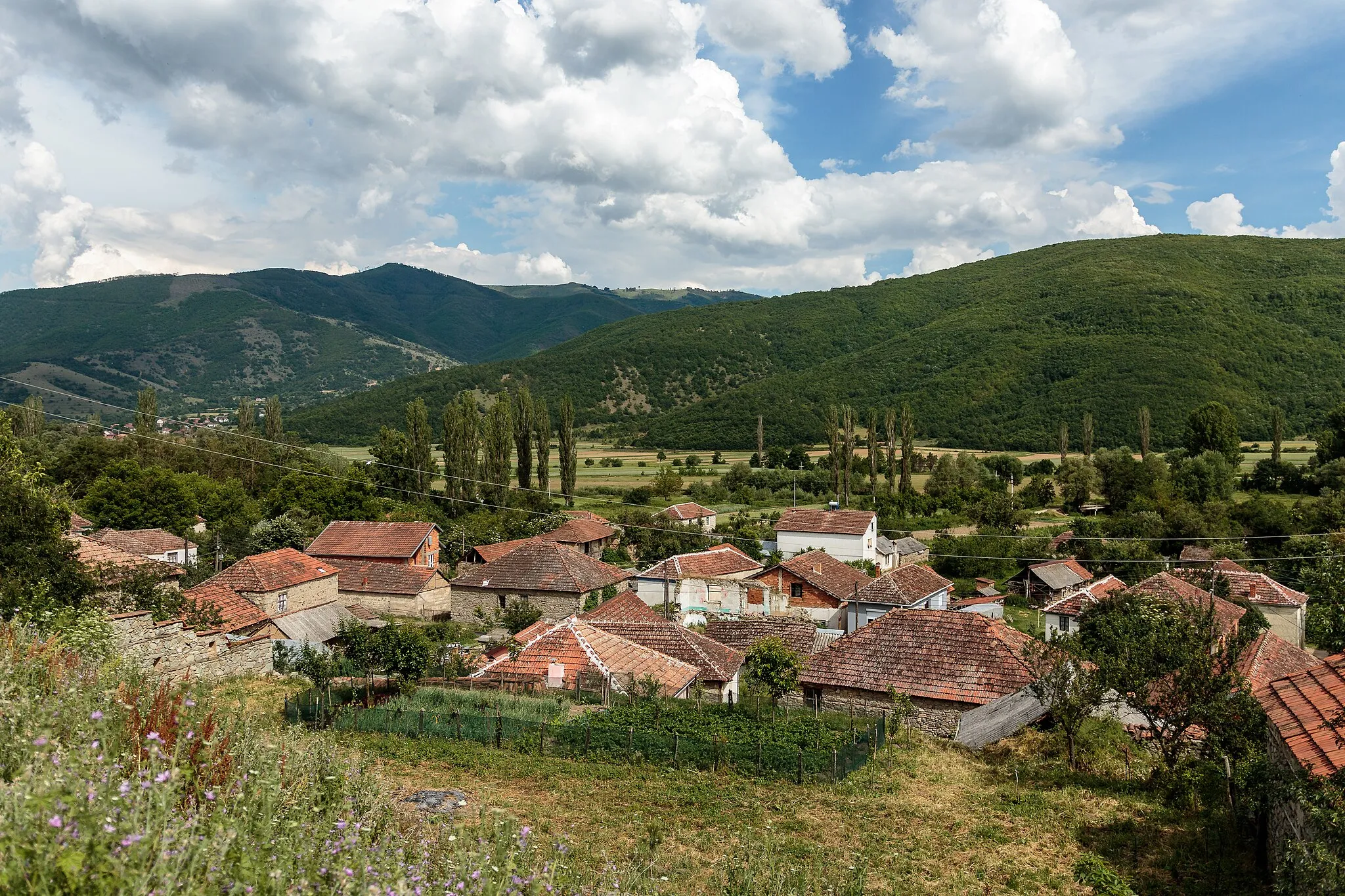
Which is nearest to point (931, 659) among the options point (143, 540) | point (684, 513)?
point (143, 540)


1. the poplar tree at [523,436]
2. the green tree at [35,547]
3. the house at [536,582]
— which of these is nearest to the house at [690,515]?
the poplar tree at [523,436]

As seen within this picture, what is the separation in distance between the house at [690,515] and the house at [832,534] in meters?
9.33

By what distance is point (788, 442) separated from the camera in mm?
127000

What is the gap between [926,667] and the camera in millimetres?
21125

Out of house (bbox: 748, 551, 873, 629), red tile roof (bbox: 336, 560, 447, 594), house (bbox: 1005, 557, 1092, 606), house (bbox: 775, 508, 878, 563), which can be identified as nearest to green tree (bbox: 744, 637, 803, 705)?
house (bbox: 748, 551, 873, 629)

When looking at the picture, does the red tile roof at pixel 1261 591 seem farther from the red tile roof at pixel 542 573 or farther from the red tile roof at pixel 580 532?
the red tile roof at pixel 580 532

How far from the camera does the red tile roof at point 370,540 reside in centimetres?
4428

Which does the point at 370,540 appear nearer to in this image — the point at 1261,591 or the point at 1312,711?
the point at 1312,711

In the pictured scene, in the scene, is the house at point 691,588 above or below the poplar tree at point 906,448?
below

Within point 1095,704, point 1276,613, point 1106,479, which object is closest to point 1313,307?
point 1106,479

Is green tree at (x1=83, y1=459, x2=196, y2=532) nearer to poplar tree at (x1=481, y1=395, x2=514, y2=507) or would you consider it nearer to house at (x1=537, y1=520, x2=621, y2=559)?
house at (x1=537, y1=520, x2=621, y2=559)

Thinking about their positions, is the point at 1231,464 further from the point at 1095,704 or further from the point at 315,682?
the point at 315,682

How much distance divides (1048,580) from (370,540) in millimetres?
40617

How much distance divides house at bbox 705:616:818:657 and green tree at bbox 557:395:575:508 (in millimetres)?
42383
